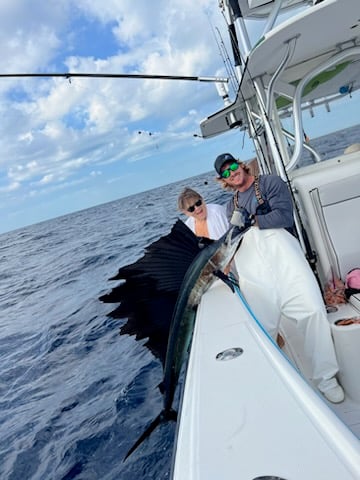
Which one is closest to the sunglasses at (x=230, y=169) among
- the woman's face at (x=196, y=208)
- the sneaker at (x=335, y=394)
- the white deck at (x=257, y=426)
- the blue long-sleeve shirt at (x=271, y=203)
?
the blue long-sleeve shirt at (x=271, y=203)

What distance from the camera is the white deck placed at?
0.73 m

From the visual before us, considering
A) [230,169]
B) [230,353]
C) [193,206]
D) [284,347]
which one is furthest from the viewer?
[193,206]

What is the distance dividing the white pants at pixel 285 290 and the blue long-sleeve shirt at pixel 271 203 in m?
0.06

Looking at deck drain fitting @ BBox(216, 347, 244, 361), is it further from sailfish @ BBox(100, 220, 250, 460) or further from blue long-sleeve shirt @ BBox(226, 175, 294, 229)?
blue long-sleeve shirt @ BBox(226, 175, 294, 229)

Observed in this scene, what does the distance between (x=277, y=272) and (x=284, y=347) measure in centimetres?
60

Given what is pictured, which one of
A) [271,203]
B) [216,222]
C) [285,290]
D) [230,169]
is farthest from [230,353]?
[216,222]

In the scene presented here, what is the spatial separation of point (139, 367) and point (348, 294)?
2.43m

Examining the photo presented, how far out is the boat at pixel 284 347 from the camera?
0.78 m

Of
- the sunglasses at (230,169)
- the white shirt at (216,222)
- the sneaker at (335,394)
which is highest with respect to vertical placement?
the sunglasses at (230,169)

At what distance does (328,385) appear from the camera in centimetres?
187

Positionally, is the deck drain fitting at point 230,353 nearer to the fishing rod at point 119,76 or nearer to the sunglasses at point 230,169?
the sunglasses at point 230,169

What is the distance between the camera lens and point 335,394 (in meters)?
1.85

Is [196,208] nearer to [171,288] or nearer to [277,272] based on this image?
[171,288]

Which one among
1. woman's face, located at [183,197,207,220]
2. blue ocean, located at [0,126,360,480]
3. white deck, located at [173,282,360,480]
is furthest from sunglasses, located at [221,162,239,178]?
blue ocean, located at [0,126,360,480]
